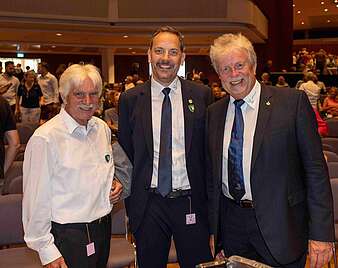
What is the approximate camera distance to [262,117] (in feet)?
8.75

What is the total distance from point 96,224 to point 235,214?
0.69 m

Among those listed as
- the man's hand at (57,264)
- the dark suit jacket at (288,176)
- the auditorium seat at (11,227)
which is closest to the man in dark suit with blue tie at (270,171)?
the dark suit jacket at (288,176)

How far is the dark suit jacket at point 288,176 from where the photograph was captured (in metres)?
2.61

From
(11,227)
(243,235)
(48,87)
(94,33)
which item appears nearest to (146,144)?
(243,235)

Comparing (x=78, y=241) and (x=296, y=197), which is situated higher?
(x=296, y=197)

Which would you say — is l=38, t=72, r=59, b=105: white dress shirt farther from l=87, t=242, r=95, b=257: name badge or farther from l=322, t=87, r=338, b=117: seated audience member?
l=87, t=242, r=95, b=257: name badge

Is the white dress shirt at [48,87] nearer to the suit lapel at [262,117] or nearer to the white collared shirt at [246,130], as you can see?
the white collared shirt at [246,130]

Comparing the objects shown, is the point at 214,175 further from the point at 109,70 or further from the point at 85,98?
the point at 109,70

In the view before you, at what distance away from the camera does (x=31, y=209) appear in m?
2.47

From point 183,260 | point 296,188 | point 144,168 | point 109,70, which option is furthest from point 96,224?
point 109,70

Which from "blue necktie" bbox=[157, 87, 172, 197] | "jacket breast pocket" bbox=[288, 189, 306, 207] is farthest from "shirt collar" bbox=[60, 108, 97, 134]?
"jacket breast pocket" bbox=[288, 189, 306, 207]

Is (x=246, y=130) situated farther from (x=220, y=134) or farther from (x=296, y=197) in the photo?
(x=296, y=197)

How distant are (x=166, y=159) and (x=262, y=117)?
0.64m

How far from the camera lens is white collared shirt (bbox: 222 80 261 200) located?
2.66 metres
